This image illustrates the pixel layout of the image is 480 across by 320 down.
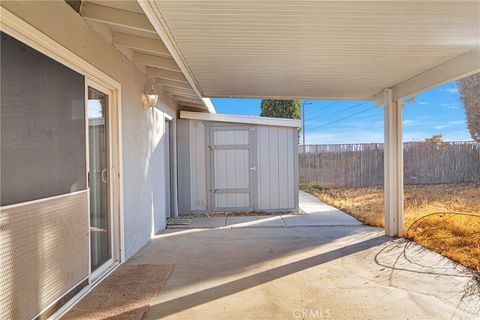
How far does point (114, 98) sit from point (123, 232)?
148cm

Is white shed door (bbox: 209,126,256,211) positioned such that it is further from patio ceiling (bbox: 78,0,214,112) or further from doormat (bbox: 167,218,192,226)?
patio ceiling (bbox: 78,0,214,112)

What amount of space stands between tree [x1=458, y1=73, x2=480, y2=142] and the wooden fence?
1.49 feet

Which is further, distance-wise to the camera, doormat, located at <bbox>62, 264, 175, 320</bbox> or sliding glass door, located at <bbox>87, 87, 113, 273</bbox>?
sliding glass door, located at <bbox>87, 87, 113, 273</bbox>

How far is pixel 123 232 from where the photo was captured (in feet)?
11.8

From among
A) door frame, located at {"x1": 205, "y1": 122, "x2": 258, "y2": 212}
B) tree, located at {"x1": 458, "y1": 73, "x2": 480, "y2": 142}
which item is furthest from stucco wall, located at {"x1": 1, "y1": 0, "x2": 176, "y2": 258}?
tree, located at {"x1": 458, "y1": 73, "x2": 480, "y2": 142}

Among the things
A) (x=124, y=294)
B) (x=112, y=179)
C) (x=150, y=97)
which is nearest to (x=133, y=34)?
(x=150, y=97)

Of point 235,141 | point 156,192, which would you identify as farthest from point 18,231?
point 235,141

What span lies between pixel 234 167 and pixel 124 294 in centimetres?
428

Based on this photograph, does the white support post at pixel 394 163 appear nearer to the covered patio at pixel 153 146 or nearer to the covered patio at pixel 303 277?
the covered patio at pixel 153 146

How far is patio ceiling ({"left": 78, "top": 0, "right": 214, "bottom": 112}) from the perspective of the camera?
282 cm

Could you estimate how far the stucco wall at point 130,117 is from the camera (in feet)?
7.43

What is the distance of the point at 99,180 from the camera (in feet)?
10.6

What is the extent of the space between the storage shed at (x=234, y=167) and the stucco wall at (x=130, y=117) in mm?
1162

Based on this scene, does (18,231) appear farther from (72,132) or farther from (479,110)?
(479,110)
